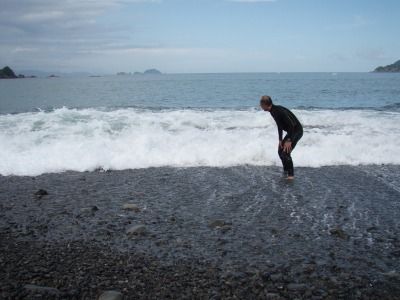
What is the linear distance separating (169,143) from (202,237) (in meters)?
6.83

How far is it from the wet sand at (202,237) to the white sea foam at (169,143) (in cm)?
157

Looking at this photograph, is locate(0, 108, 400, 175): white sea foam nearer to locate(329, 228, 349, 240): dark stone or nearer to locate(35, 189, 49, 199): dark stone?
locate(35, 189, 49, 199): dark stone

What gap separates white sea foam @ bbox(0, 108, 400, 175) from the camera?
33.4 ft

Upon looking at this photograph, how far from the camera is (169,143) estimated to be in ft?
39.1

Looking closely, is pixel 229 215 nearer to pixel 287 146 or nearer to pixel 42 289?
pixel 287 146

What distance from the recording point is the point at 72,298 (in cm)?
367

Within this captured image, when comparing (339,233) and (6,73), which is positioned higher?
(6,73)

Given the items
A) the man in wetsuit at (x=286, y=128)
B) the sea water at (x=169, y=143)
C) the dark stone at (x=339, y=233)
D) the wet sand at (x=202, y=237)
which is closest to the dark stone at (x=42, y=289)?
the wet sand at (x=202, y=237)

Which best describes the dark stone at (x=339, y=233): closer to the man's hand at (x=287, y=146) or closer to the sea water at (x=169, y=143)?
the man's hand at (x=287, y=146)

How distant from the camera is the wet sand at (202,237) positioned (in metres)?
3.95

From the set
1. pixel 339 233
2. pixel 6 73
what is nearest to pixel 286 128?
pixel 339 233

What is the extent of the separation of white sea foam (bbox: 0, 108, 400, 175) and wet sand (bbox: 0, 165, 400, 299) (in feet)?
5.16

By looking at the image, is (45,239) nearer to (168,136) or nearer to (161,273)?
(161,273)

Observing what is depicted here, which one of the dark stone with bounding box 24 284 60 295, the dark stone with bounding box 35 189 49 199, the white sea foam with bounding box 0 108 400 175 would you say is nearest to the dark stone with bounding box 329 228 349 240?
the dark stone with bounding box 24 284 60 295
